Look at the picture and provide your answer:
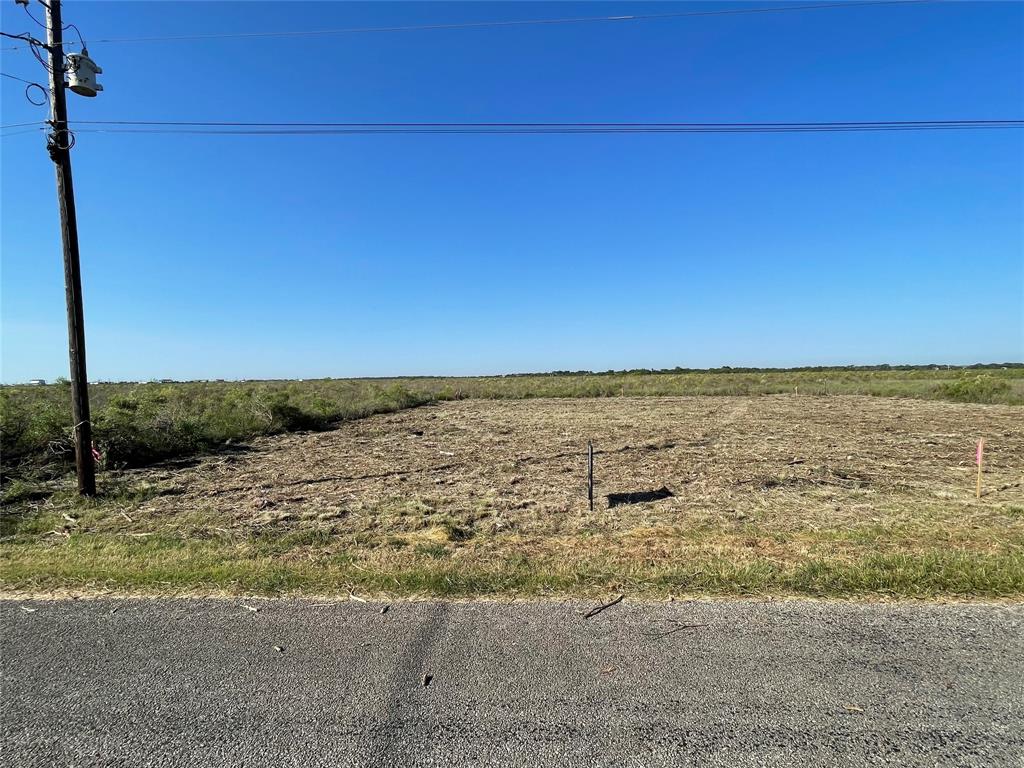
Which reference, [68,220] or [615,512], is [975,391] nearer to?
[615,512]

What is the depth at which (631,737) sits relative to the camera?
8.34ft

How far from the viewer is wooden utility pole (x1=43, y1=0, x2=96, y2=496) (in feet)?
27.8

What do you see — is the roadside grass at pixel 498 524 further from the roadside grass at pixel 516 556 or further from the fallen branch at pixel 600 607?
the fallen branch at pixel 600 607

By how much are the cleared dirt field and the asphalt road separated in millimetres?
662

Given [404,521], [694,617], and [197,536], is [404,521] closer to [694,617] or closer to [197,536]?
[197,536]

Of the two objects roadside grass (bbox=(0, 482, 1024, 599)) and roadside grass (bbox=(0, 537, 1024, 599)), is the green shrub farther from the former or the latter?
roadside grass (bbox=(0, 537, 1024, 599))

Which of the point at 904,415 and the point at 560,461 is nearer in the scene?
the point at 560,461

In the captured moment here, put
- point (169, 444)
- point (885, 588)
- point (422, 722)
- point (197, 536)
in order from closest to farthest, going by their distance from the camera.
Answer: point (422, 722) → point (885, 588) → point (197, 536) → point (169, 444)

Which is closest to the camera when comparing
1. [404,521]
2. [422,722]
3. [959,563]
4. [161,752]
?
[161,752]

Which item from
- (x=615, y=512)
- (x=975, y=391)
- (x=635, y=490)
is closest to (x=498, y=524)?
(x=615, y=512)

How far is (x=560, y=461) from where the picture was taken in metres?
13.4

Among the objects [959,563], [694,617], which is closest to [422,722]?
[694,617]

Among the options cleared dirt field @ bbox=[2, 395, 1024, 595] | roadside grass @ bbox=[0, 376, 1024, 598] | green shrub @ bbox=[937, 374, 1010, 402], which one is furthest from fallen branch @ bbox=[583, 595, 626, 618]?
green shrub @ bbox=[937, 374, 1010, 402]

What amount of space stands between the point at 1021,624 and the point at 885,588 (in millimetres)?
779
